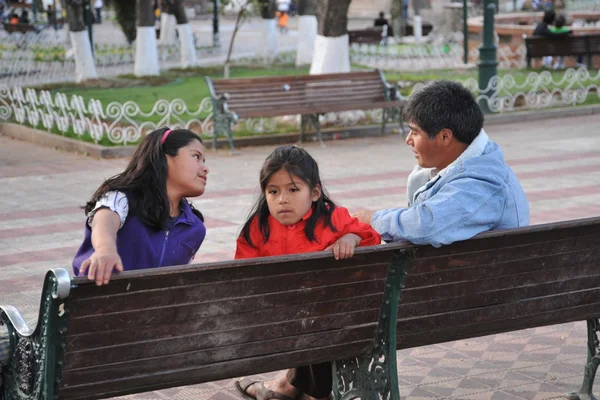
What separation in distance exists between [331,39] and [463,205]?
34.5 feet

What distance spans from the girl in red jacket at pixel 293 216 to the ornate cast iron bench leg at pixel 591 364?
3.88 ft

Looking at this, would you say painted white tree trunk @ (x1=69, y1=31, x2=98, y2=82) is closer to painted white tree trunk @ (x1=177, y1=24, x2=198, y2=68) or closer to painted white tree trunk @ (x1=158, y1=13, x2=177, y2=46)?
painted white tree trunk @ (x1=177, y1=24, x2=198, y2=68)

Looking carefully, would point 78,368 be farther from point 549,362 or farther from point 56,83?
point 56,83

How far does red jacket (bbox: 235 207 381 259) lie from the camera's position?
3818 millimetres

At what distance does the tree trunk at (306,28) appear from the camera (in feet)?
74.0

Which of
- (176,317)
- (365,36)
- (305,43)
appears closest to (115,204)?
(176,317)

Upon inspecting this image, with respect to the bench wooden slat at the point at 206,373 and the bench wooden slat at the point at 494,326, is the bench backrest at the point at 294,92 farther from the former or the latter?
the bench wooden slat at the point at 206,373

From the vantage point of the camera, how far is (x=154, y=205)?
146 inches

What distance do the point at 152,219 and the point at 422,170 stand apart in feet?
3.88

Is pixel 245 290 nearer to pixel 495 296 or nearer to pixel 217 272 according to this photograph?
pixel 217 272

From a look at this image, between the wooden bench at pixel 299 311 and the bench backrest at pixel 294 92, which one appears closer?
the wooden bench at pixel 299 311

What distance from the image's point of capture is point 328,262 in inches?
135

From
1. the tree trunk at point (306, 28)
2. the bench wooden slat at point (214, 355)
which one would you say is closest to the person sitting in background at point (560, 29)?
the tree trunk at point (306, 28)

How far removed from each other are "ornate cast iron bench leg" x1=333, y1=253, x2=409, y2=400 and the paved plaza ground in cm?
72
